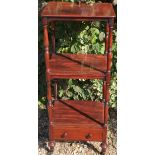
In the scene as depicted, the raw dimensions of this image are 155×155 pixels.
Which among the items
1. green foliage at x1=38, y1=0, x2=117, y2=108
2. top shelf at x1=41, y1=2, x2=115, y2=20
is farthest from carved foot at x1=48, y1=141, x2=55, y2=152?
top shelf at x1=41, y1=2, x2=115, y2=20

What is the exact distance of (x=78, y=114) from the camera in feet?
10.0

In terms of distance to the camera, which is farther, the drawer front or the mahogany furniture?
the drawer front

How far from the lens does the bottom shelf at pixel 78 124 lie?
2.93m

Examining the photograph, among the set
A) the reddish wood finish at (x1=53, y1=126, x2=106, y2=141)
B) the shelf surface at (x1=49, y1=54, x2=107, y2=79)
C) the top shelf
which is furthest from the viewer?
the reddish wood finish at (x1=53, y1=126, x2=106, y2=141)

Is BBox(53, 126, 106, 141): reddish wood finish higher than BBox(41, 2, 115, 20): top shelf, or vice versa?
BBox(41, 2, 115, 20): top shelf

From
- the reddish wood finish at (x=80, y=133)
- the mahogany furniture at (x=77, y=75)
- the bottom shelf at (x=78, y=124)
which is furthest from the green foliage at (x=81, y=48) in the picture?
the reddish wood finish at (x=80, y=133)

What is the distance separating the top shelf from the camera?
8.13 feet

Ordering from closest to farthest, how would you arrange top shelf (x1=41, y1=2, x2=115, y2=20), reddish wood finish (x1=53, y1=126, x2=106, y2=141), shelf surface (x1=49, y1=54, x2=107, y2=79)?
1. top shelf (x1=41, y1=2, x2=115, y2=20)
2. shelf surface (x1=49, y1=54, x2=107, y2=79)
3. reddish wood finish (x1=53, y1=126, x2=106, y2=141)

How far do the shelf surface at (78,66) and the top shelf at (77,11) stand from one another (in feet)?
1.42

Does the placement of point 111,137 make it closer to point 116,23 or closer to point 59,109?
point 59,109

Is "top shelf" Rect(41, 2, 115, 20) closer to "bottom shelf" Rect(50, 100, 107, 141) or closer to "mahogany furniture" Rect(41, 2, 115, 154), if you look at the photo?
"mahogany furniture" Rect(41, 2, 115, 154)

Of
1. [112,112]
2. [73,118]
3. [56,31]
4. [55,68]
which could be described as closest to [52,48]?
[56,31]

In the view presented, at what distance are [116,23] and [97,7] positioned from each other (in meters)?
0.60

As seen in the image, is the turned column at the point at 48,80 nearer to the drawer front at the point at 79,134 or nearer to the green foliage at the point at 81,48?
the drawer front at the point at 79,134
